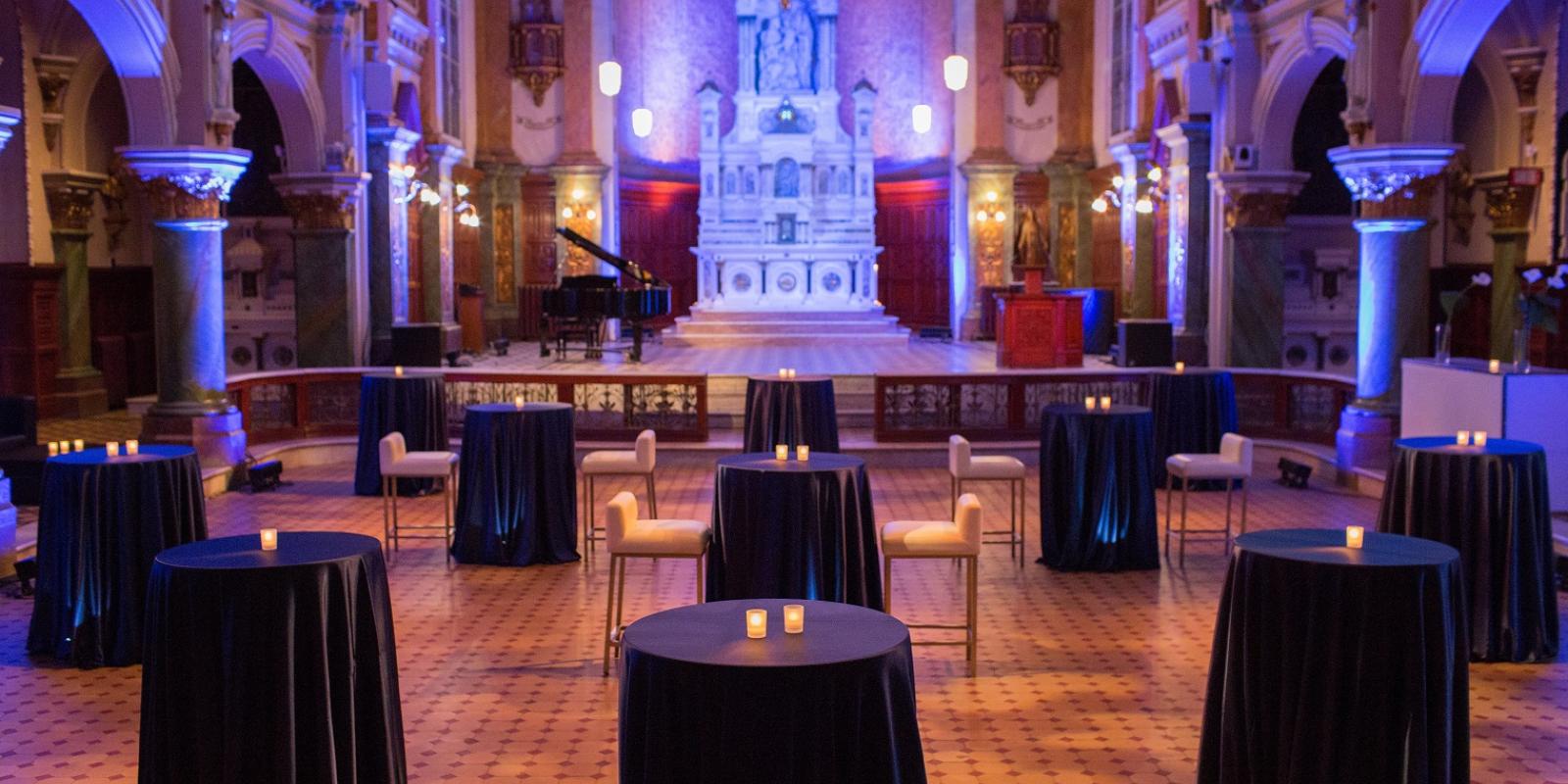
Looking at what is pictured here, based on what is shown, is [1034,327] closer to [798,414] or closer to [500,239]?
[798,414]

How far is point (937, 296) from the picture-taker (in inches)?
1008

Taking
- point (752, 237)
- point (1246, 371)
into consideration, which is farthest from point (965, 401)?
point (752, 237)

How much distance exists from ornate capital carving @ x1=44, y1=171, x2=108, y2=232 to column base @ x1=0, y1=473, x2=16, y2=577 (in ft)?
23.4

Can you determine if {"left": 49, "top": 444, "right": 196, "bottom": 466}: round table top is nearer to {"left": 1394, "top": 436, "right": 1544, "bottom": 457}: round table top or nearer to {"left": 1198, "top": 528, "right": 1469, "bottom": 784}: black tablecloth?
{"left": 1198, "top": 528, "right": 1469, "bottom": 784}: black tablecloth

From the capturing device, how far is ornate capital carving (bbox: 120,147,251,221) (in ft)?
37.2

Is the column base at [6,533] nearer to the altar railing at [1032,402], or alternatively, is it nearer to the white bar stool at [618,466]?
the white bar stool at [618,466]

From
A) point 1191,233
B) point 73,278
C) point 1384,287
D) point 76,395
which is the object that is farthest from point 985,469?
point 73,278

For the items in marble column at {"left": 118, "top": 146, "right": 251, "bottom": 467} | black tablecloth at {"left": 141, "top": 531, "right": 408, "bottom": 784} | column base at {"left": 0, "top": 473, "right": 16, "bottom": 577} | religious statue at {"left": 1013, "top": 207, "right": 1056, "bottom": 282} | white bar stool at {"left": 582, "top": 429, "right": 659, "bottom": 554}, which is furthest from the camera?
religious statue at {"left": 1013, "top": 207, "right": 1056, "bottom": 282}

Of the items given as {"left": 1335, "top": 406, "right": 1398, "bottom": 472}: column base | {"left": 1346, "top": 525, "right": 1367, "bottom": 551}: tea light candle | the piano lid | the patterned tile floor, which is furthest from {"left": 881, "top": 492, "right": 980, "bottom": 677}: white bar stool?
the piano lid

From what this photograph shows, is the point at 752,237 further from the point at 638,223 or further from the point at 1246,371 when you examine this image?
the point at 1246,371

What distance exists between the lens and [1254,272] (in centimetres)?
1559

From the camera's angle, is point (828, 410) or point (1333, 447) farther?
point (1333, 447)

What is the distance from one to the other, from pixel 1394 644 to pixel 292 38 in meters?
12.6

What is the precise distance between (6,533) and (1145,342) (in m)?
11.7
